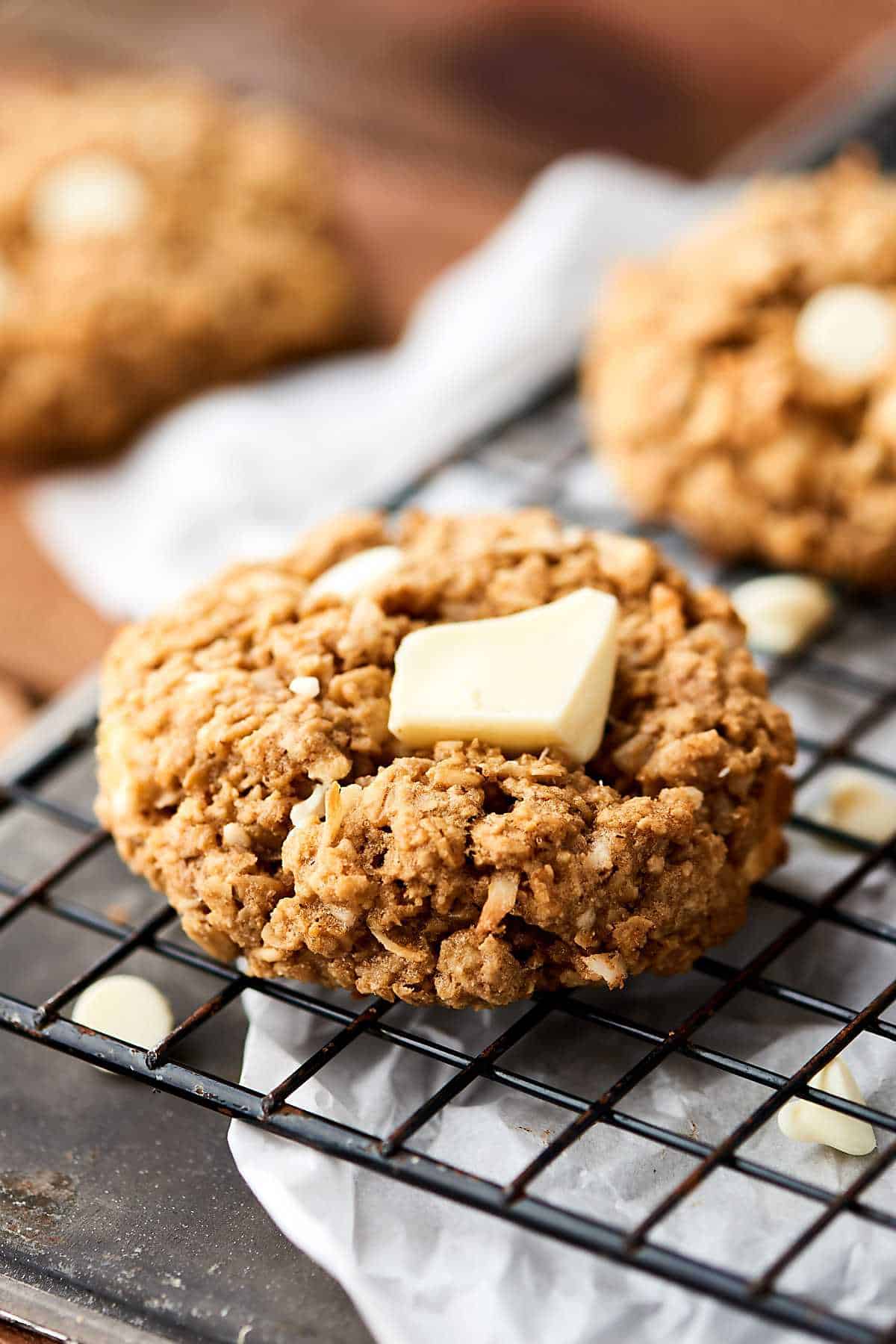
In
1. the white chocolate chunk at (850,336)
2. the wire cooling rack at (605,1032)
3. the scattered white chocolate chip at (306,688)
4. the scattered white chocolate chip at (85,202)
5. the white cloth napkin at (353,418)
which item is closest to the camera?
the wire cooling rack at (605,1032)

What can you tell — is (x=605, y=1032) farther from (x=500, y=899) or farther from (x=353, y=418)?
(x=353, y=418)

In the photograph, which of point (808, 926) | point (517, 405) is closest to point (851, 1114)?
point (808, 926)

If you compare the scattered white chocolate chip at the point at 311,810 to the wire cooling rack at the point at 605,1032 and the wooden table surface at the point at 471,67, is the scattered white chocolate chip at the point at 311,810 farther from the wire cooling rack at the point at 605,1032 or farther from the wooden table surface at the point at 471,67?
the wooden table surface at the point at 471,67

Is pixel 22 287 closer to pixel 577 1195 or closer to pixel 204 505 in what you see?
pixel 204 505

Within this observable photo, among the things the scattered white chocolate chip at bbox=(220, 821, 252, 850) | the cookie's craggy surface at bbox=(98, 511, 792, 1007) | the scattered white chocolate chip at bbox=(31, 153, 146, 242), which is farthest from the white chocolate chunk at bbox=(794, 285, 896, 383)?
the scattered white chocolate chip at bbox=(31, 153, 146, 242)

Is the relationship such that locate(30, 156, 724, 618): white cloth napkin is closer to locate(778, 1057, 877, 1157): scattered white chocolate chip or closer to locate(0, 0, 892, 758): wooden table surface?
locate(0, 0, 892, 758): wooden table surface

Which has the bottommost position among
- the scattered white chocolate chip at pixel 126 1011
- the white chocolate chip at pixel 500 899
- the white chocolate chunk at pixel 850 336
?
the scattered white chocolate chip at pixel 126 1011

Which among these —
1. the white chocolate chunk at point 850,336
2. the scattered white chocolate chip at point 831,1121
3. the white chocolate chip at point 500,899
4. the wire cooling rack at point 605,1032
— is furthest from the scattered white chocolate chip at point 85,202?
the scattered white chocolate chip at point 831,1121
